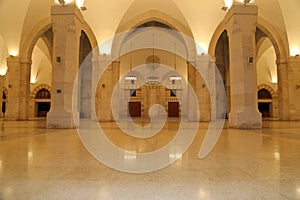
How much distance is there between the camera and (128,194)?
154 cm

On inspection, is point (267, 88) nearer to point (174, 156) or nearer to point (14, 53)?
point (14, 53)

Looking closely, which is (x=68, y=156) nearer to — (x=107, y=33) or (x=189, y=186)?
(x=189, y=186)

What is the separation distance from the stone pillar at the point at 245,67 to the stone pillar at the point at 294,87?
784 centimetres

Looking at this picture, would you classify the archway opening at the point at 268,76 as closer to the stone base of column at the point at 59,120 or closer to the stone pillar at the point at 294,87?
the stone pillar at the point at 294,87

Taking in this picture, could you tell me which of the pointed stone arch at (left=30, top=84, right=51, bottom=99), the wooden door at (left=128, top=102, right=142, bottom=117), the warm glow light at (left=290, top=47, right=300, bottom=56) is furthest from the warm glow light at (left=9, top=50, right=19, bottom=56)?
the warm glow light at (left=290, top=47, right=300, bottom=56)

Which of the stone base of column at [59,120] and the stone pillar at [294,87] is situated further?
the stone pillar at [294,87]

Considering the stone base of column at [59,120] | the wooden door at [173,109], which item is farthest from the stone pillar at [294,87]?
the stone base of column at [59,120]

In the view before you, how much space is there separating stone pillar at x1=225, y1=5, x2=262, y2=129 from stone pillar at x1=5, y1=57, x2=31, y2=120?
1241 centimetres

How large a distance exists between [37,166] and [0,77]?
17.8 m

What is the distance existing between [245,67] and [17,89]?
13070 mm

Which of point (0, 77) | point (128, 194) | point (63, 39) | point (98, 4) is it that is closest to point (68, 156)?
point (128, 194)

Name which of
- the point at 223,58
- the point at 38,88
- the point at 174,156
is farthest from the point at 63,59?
the point at 38,88

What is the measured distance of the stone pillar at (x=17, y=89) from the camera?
13.6 m

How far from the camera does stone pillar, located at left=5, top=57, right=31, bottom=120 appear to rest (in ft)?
44.5
